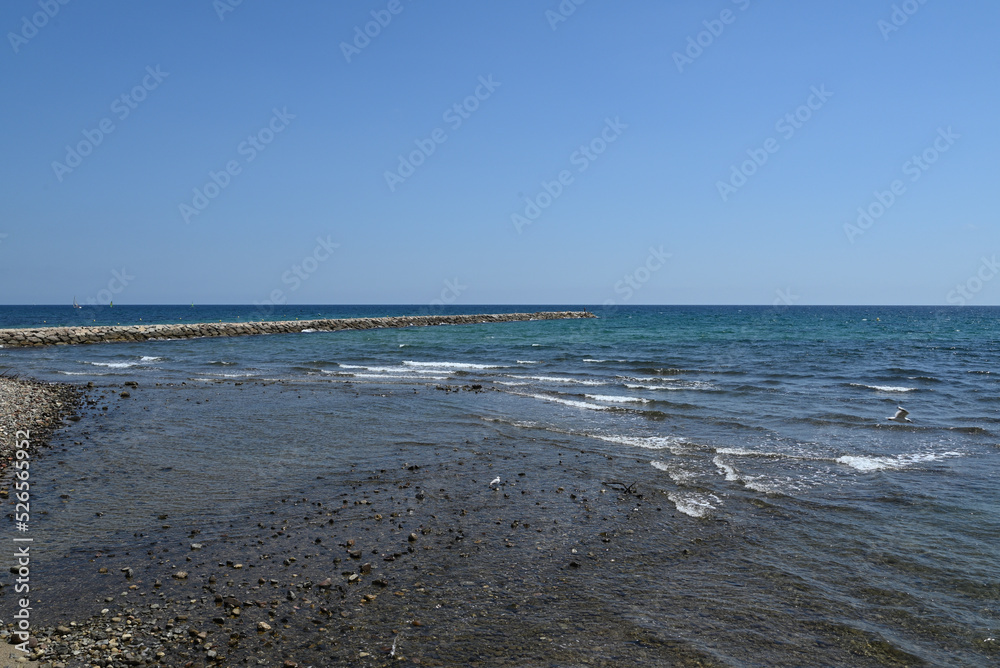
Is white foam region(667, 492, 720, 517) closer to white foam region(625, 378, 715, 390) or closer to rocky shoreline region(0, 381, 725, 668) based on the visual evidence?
rocky shoreline region(0, 381, 725, 668)

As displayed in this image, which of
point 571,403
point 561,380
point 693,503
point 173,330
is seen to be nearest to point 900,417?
point 571,403

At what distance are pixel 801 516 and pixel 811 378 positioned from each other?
22670 mm

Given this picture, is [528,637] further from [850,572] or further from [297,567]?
[850,572]

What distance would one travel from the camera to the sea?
23.5ft

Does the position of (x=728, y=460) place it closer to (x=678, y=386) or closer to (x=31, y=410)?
(x=678, y=386)

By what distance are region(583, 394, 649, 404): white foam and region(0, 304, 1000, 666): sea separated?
156 millimetres

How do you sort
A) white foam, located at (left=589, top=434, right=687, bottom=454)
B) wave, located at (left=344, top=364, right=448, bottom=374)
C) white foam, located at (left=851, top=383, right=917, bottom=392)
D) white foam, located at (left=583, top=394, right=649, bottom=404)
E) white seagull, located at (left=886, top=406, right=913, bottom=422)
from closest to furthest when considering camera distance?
white foam, located at (left=589, top=434, right=687, bottom=454), white seagull, located at (left=886, top=406, right=913, bottom=422), white foam, located at (left=583, top=394, right=649, bottom=404), white foam, located at (left=851, top=383, right=917, bottom=392), wave, located at (left=344, top=364, right=448, bottom=374)

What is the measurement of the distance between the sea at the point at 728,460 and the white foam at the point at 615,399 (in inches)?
6.1

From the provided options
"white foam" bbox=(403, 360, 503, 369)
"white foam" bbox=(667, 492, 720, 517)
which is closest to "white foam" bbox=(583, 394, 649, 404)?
"white foam" bbox=(667, 492, 720, 517)

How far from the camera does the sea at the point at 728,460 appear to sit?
7160 millimetres

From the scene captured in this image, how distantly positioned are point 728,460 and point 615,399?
9.61 m

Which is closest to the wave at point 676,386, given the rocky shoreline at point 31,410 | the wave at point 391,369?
the wave at point 391,369

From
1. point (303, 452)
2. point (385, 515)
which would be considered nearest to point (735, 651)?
point (385, 515)

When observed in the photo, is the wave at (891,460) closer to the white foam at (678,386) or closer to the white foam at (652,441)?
the white foam at (652,441)
